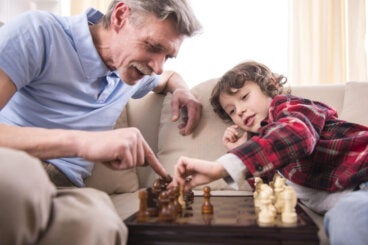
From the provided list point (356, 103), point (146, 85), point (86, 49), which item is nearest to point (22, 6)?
point (146, 85)

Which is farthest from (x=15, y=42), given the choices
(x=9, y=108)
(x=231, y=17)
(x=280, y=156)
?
(x=231, y=17)

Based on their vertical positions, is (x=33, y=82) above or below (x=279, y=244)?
above

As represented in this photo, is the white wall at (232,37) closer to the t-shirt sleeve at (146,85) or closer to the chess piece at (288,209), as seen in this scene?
the t-shirt sleeve at (146,85)

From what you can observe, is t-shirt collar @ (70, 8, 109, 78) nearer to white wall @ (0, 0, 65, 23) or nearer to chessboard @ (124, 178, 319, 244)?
chessboard @ (124, 178, 319, 244)

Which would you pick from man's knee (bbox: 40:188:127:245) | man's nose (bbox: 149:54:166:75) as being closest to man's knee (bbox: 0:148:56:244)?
man's knee (bbox: 40:188:127:245)

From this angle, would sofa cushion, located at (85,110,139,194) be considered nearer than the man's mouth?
No

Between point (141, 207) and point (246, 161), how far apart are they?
0.31 m

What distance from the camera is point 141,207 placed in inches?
37.9

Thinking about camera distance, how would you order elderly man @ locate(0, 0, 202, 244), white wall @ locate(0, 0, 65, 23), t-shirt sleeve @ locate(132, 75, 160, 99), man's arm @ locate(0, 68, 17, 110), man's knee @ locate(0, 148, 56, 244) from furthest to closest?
1. white wall @ locate(0, 0, 65, 23)
2. t-shirt sleeve @ locate(132, 75, 160, 99)
3. man's arm @ locate(0, 68, 17, 110)
4. elderly man @ locate(0, 0, 202, 244)
5. man's knee @ locate(0, 148, 56, 244)

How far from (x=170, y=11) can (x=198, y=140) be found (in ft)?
2.18

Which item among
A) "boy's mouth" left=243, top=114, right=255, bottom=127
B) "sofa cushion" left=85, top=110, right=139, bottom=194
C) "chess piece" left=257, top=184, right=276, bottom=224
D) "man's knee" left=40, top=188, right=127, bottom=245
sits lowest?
"sofa cushion" left=85, top=110, right=139, bottom=194

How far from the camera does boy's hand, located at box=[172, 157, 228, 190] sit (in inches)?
42.2

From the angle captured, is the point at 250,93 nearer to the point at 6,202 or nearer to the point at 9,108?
the point at 9,108

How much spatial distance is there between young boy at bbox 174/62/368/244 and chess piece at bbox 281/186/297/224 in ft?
0.36
